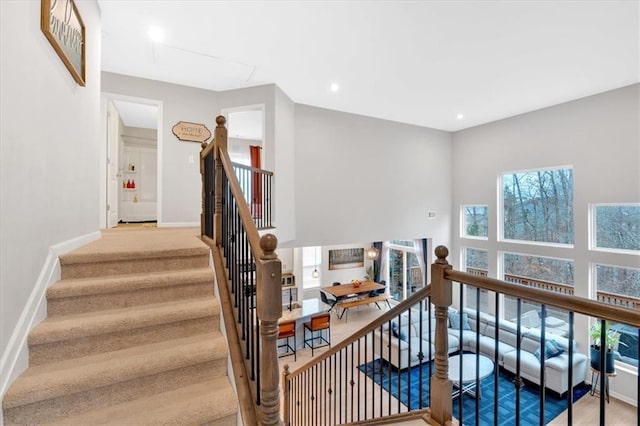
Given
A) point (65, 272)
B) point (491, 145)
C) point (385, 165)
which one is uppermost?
point (491, 145)

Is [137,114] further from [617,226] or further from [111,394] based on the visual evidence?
[617,226]

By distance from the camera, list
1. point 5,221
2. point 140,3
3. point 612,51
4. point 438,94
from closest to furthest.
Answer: point 5,221 < point 140,3 < point 612,51 < point 438,94

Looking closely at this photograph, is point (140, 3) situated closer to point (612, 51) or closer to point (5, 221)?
point (5, 221)

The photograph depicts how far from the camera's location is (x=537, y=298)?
1220 mm

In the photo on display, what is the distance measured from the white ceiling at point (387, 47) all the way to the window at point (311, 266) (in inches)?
225

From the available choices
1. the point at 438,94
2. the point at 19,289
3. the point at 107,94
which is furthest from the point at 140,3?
the point at 438,94

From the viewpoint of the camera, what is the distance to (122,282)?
1955mm

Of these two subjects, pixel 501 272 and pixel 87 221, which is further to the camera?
pixel 501 272

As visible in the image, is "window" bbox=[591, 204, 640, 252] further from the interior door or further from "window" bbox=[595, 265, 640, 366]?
the interior door

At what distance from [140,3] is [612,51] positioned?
6015mm

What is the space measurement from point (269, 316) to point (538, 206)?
7100 mm

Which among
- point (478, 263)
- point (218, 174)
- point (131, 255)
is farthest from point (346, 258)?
point (131, 255)

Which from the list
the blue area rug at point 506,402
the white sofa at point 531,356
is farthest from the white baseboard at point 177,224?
the white sofa at point 531,356

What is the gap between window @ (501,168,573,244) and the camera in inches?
232
